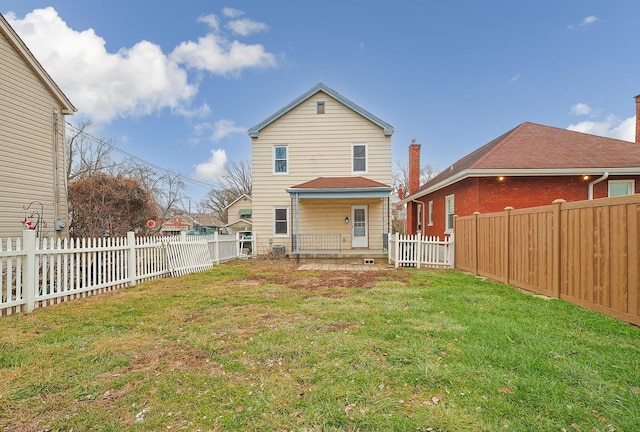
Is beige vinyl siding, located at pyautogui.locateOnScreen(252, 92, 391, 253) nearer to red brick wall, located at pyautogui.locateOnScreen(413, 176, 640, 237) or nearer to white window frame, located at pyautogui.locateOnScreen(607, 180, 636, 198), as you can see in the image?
red brick wall, located at pyautogui.locateOnScreen(413, 176, 640, 237)

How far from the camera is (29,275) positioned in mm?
5094

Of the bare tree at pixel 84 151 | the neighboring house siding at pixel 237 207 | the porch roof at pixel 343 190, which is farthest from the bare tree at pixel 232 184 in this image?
the porch roof at pixel 343 190

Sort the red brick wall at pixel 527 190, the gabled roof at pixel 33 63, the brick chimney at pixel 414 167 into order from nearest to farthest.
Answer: the gabled roof at pixel 33 63 → the red brick wall at pixel 527 190 → the brick chimney at pixel 414 167

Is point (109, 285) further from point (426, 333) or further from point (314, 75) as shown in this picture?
point (314, 75)

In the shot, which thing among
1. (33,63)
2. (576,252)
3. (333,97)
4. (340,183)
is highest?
(333,97)

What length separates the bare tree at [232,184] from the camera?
41.1 metres

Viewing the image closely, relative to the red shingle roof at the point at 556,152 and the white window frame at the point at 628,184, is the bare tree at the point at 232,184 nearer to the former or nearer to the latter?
the red shingle roof at the point at 556,152

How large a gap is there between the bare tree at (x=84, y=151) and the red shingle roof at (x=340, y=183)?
19.1 meters

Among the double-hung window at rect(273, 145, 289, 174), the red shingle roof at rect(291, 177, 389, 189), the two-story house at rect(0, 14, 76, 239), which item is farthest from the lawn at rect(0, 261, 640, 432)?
the double-hung window at rect(273, 145, 289, 174)

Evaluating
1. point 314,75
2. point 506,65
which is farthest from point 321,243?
point 506,65

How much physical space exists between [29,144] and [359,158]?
12.8 meters

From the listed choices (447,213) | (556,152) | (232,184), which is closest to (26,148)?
(447,213)

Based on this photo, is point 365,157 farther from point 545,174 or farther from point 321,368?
point 321,368

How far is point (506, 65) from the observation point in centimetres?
1636
